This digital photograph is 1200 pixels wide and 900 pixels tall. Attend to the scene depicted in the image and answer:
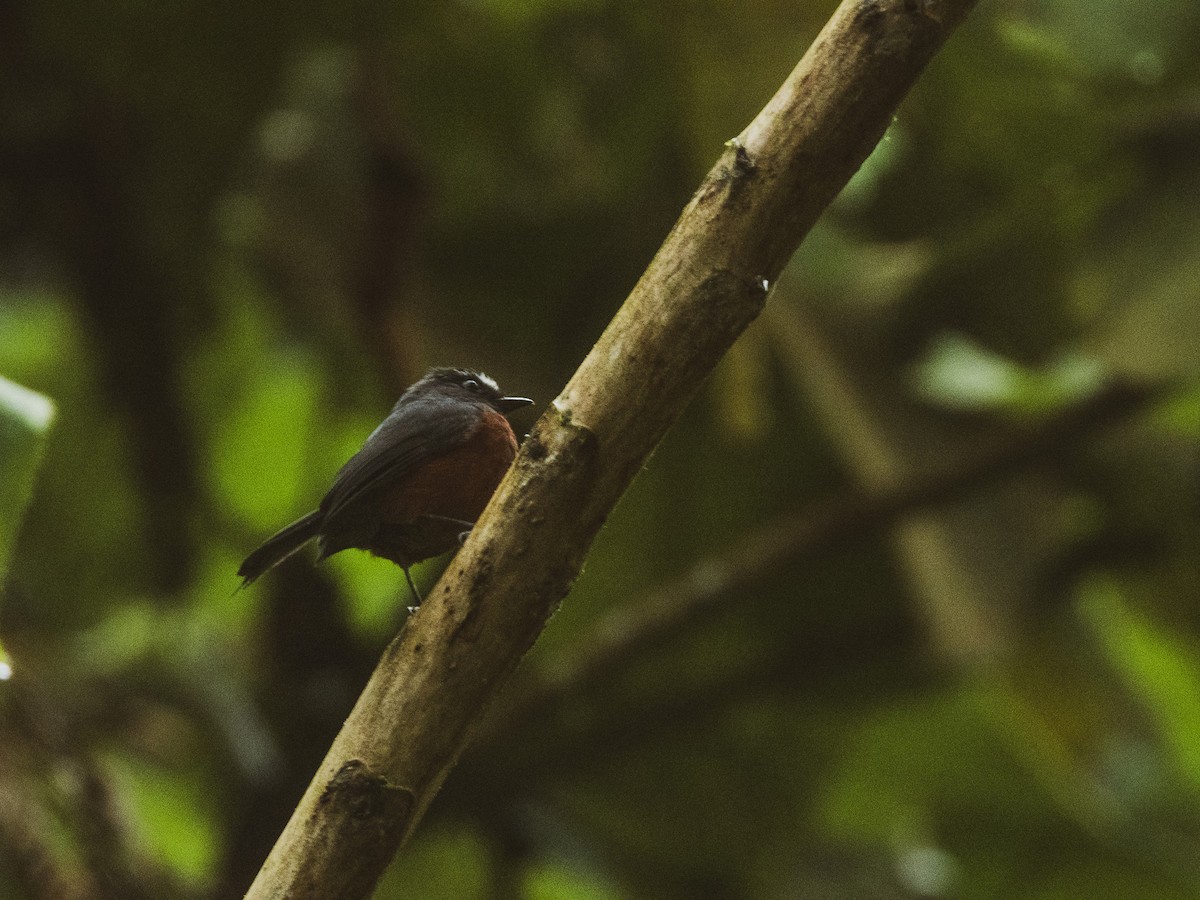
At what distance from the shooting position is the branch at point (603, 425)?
74cm

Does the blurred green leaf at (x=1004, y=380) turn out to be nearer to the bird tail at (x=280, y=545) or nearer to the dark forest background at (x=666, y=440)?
the dark forest background at (x=666, y=440)

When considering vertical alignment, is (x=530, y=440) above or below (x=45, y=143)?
below

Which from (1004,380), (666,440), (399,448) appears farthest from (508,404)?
(1004,380)

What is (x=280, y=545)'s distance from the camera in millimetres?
850

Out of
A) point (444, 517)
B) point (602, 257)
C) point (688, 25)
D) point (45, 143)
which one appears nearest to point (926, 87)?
point (688, 25)

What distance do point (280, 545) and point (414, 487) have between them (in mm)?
90

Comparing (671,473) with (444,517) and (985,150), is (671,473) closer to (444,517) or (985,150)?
(985,150)

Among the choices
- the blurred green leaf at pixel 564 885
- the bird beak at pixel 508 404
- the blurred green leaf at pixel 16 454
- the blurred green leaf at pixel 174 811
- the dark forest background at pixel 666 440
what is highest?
the dark forest background at pixel 666 440

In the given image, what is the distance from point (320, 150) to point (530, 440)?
200 cm

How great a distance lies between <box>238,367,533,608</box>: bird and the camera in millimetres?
880

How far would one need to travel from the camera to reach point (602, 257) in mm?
2547

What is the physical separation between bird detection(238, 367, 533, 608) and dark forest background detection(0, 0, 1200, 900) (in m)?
0.96

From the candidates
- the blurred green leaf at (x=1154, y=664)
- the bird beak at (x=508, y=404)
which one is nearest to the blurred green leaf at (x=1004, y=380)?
the blurred green leaf at (x=1154, y=664)

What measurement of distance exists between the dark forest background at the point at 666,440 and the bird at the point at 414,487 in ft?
3.15
